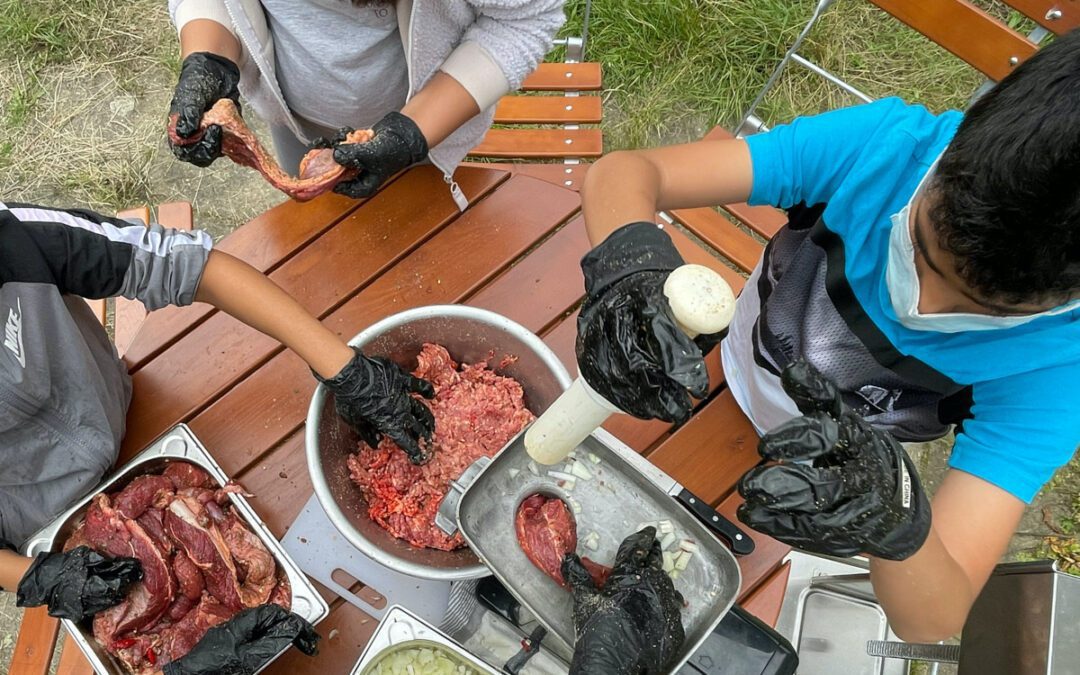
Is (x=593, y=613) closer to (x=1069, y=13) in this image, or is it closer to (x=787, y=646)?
(x=787, y=646)

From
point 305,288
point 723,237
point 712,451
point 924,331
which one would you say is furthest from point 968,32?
point 305,288

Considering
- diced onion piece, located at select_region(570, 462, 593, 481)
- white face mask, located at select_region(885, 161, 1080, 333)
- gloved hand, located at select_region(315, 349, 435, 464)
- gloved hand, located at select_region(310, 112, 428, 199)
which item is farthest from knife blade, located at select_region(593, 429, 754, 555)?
gloved hand, located at select_region(310, 112, 428, 199)

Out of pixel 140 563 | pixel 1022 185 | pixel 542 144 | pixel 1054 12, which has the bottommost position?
pixel 140 563

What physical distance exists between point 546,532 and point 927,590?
0.66 meters

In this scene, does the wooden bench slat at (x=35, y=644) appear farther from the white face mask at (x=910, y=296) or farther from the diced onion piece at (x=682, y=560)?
the white face mask at (x=910, y=296)

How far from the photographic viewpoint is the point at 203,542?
142cm

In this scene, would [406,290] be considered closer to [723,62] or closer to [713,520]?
[713,520]

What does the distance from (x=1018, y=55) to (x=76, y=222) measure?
2364mm

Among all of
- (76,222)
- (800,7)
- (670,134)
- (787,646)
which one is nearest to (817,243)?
(787,646)

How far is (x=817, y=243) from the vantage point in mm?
1330

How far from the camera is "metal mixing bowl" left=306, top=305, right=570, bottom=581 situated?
1243 millimetres

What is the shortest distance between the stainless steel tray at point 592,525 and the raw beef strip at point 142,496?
2.34ft

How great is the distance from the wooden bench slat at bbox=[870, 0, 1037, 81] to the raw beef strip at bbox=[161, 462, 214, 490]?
2.21m

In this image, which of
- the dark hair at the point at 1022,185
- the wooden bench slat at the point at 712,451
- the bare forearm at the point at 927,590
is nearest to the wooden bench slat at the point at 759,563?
the wooden bench slat at the point at 712,451
